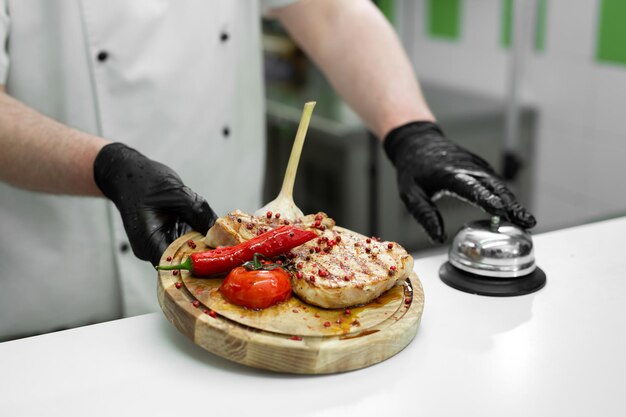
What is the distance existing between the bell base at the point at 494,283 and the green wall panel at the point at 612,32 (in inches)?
81.3

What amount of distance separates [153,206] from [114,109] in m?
0.57

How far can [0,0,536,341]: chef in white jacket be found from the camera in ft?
5.16

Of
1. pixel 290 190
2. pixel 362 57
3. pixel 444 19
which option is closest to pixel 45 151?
pixel 290 190

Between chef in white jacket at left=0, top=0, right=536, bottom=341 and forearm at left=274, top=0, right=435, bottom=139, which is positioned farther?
forearm at left=274, top=0, right=435, bottom=139

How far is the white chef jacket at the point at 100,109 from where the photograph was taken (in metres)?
1.63

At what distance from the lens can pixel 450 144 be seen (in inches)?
59.4

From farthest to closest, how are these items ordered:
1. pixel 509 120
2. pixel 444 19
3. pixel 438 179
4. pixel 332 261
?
pixel 444 19, pixel 509 120, pixel 438 179, pixel 332 261

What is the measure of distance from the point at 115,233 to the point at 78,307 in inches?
7.6

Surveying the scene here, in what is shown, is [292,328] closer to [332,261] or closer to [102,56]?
[332,261]

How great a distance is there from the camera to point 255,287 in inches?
37.6

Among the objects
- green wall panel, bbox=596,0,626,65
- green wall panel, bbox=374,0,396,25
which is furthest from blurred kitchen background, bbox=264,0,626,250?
green wall panel, bbox=374,0,396,25

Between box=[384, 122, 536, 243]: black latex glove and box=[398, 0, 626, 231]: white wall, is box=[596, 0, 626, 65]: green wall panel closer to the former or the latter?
box=[398, 0, 626, 231]: white wall

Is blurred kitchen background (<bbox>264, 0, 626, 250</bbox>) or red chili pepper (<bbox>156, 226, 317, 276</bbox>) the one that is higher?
red chili pepper (<bbox>156, 226, 317, 276</bbox>)

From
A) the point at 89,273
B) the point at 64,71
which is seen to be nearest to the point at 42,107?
the point at 64,71
